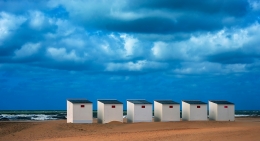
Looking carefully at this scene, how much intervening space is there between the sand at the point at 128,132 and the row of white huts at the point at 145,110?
1711 mm

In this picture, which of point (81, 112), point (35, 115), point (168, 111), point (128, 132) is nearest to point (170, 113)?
point (168, 111)

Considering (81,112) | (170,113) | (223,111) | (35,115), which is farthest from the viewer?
(35,115)

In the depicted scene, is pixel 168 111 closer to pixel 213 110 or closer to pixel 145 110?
pixel 145 110

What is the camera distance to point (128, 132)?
32.4 metres

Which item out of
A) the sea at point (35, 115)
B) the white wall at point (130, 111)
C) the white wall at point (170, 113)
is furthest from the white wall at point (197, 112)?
the sea at point (35, 115)

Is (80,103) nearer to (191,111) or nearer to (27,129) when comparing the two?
(27,129)

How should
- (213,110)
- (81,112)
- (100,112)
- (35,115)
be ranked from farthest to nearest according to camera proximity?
(35,115)
(213,110)
(100,112)
(81,112)

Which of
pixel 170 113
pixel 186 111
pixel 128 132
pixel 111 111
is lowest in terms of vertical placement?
pixel 128 132

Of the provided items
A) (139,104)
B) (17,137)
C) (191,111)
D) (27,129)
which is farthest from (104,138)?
(191,111)

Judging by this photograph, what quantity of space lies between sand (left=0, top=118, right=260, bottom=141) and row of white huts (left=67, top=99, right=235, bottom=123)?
1.71 m

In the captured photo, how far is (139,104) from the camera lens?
41.7 metres

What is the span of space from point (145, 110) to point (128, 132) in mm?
9582

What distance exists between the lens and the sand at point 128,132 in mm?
→ 26703

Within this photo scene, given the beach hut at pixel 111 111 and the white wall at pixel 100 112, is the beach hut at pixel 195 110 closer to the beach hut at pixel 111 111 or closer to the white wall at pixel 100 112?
the beach hut at pixel 111 111
